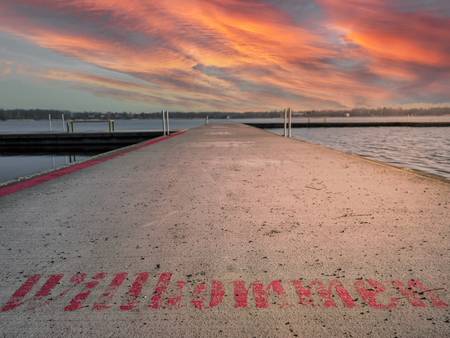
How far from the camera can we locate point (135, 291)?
2324mm

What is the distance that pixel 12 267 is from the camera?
8.91 feet

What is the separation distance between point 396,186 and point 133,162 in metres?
7.24

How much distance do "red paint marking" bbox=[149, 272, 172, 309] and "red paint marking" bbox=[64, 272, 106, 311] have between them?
1.67 ft

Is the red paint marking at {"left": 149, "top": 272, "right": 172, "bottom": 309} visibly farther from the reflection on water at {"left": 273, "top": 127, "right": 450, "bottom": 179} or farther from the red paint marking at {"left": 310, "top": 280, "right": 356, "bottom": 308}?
the reflection on water at {"left": 273, "top": 127, "right": 450, "bottom": 179}

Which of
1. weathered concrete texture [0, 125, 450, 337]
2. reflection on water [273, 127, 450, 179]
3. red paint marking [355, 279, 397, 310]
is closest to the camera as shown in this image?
weathered concrete texture [0, 125, 450, 337]

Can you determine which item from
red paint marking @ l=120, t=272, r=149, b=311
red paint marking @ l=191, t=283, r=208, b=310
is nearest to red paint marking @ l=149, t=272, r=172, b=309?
red paint marking @ l=120, t=272, r=149, b=311

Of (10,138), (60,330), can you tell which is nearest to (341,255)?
(60,330)

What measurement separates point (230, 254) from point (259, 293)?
2.32 feet

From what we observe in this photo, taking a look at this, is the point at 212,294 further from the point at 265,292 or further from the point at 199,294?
the point at 265,292

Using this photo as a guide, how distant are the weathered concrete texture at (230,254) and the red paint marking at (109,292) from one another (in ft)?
0.07

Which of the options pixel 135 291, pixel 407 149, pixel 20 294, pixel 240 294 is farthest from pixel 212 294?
pixel 407 149

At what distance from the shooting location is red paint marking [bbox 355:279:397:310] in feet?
7.00

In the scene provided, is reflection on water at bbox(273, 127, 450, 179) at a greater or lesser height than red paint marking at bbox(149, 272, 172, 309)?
lesser

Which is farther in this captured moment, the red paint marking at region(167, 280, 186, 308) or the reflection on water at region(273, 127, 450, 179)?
the reflection on water at region(273, 127, 450, 179)
